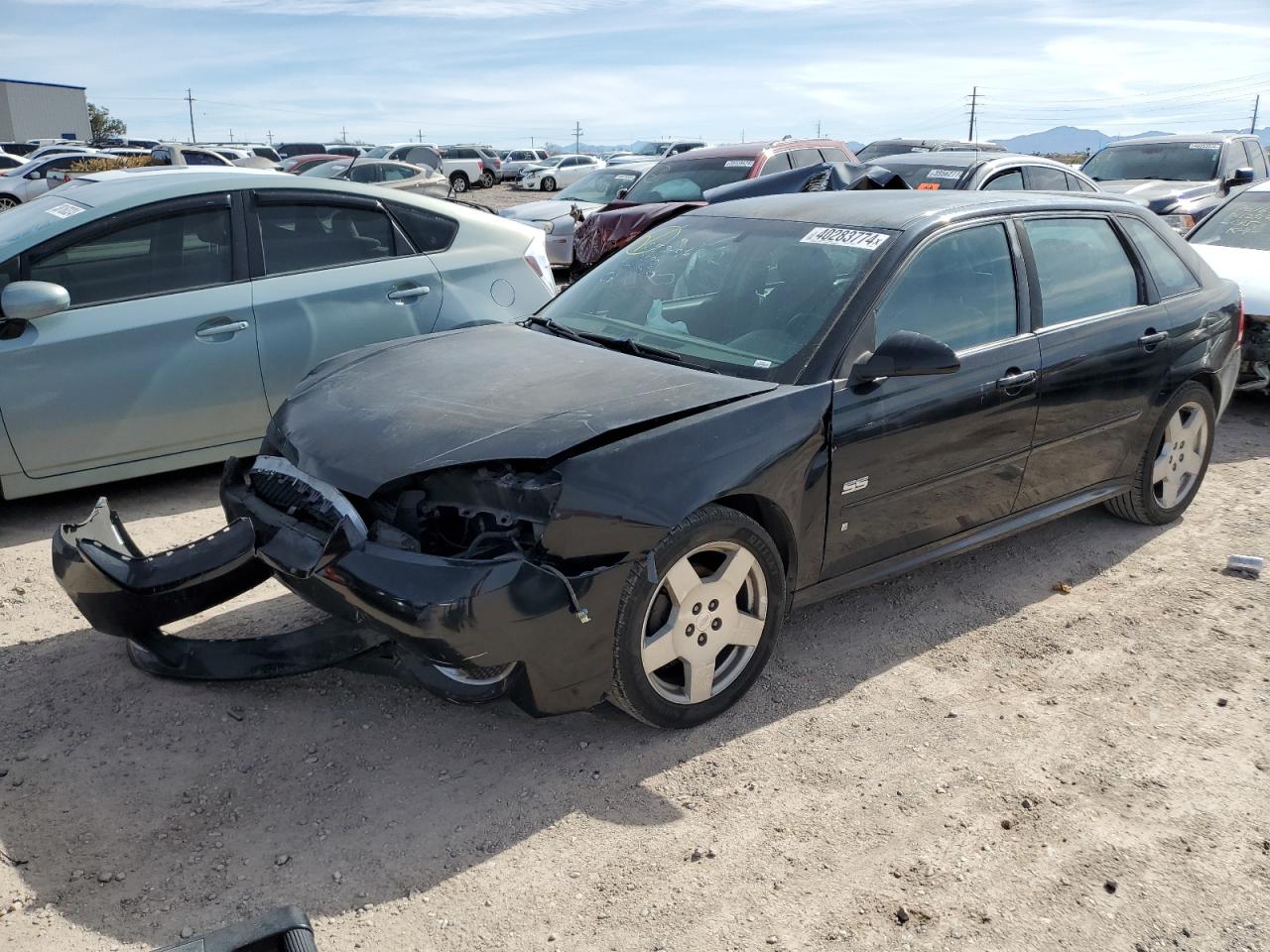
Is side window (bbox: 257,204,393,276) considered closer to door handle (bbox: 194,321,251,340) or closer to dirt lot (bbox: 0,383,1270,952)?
door handle (bbox: 194,321,251,340)

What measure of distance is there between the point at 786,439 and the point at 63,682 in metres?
2.63

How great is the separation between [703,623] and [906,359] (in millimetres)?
1113

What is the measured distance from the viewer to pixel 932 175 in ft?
30.3

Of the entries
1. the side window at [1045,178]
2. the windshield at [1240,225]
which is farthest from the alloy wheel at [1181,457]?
the side window at [1045,178]

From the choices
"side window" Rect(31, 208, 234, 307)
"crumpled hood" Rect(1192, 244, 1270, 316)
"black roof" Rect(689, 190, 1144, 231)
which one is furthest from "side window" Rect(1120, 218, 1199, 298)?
"side window" Rect(31, 208, 234, 307)

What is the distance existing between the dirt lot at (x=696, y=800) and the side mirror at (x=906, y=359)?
113cm

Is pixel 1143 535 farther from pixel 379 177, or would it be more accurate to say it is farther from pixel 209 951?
pixel 379 177

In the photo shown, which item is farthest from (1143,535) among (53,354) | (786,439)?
(53,354)

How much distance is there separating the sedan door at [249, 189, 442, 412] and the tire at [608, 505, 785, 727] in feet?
9.55

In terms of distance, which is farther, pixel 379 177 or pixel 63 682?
pixel 379 177

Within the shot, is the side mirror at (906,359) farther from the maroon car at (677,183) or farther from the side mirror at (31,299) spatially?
the maroon car at (677,183)

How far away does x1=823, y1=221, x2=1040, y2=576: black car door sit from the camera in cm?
374

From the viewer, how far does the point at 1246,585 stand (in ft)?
15.7

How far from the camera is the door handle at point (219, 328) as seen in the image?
5.19 metres
